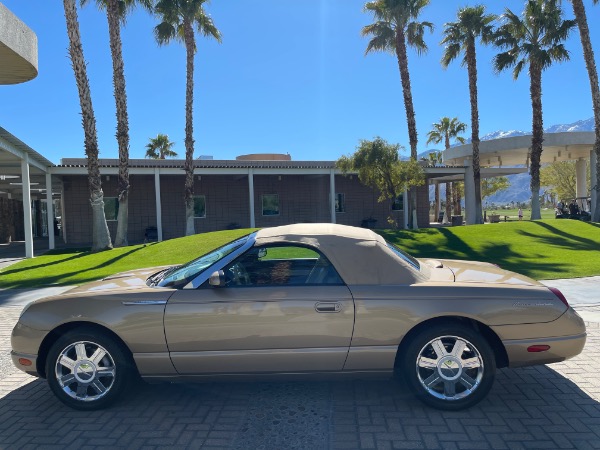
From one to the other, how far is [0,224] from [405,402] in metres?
29.6

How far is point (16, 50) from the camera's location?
4.55 metres

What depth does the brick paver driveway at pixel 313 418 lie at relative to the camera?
9.98ft

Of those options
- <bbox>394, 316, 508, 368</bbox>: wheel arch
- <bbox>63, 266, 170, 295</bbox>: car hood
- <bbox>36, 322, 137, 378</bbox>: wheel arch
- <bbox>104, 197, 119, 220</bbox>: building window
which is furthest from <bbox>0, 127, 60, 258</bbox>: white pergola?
<bbox>394, 316, 508, 368</bbox>: wheel arch

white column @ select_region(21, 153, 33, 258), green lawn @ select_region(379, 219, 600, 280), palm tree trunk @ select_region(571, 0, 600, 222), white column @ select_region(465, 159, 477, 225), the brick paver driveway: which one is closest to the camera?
the brick paver driveway

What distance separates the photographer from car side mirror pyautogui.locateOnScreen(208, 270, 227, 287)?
336 cm

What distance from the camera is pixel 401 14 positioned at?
21.0 m

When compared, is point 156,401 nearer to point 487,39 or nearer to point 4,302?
point 4,302

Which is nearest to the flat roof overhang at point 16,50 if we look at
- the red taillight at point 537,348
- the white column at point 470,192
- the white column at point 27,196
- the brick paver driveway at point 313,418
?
the brick paver driveway at point 313,418

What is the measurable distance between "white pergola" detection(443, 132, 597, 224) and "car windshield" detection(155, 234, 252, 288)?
932 inches

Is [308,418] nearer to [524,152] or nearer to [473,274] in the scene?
[473,274]

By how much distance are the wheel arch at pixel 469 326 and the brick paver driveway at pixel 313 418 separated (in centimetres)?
41

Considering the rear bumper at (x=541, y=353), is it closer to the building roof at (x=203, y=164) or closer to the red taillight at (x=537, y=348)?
the red taillight at (x=537, y=348)

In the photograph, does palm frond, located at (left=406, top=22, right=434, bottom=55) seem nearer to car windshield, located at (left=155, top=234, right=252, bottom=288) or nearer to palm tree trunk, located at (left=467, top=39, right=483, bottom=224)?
palm tree trunk, located at (left=467, top=39, right=483, bottom=224)

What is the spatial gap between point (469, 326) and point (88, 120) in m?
16.3
